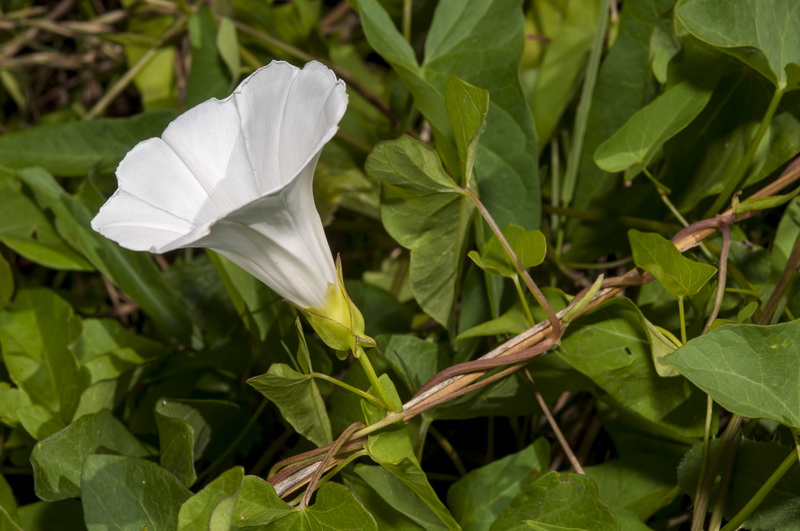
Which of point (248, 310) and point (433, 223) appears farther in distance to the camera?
point (248, 310)

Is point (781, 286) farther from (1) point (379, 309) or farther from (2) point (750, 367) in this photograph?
(1) point (379, 309)

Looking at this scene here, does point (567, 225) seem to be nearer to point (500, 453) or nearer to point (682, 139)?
point (682, 139)

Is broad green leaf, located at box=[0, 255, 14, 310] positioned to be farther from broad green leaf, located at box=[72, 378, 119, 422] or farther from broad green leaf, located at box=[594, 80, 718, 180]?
broad green leaf, located at box=[594, 80, 718, 180]

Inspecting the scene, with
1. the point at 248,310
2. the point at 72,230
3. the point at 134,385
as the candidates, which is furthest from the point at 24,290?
the point at 248,310

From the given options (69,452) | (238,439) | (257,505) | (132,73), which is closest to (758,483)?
(257,505)

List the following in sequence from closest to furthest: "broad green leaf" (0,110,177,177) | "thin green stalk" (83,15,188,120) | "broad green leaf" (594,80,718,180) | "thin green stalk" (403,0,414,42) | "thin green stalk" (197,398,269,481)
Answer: "broad green leaf" (594,80,718,180), "thin green stalk" (197,398,269,481), "broad green leaf" (0,110,177,177), "thin green stalk" (403,0,414,42), "thin green stalk" (83,15,188,120)

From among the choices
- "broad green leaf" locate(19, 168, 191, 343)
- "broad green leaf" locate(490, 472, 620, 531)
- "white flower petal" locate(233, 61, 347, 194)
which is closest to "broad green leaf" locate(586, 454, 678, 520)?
"broad green leaf" locate(490, 472, 620, 531)
